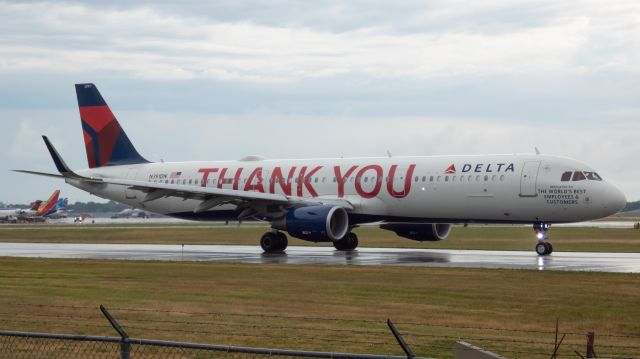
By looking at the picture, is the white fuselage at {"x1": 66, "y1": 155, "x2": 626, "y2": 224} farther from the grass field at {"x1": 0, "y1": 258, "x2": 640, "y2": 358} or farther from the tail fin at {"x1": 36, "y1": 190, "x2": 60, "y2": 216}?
the tail fin at {"x1": 36, "y1": 190, "x2": 60, "y2": 216}

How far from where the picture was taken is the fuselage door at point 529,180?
38.1 m

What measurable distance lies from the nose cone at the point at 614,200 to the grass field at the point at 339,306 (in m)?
9.92

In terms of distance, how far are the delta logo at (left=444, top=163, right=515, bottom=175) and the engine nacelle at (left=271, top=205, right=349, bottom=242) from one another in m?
4.66

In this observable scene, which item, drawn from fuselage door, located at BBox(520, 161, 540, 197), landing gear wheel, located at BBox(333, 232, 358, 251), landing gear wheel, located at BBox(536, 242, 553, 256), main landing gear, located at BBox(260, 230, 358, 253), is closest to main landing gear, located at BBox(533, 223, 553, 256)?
landing gear wheel, located at BBox(536, 242, 553, 256)

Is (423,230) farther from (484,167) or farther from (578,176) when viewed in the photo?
(578,176)

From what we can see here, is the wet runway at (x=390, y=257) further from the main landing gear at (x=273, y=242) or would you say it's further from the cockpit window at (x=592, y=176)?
the cockpit window at (x=592, y=176)

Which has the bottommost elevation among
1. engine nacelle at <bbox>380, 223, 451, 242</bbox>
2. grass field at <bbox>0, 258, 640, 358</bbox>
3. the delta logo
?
grass field at <bbox>0, 258, 640, 358</bbox>

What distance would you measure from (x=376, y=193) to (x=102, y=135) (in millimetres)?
17267

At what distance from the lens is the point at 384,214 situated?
41875 millimetres

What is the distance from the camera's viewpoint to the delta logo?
39.1m

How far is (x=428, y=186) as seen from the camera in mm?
40469

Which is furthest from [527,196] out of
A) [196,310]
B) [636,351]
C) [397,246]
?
[636,351]

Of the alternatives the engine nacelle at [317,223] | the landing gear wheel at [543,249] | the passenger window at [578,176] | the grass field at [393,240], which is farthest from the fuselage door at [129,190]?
the passenger window at [578,176]

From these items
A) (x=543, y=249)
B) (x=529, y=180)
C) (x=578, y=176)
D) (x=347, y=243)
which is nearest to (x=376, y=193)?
(x=347, y=243)
